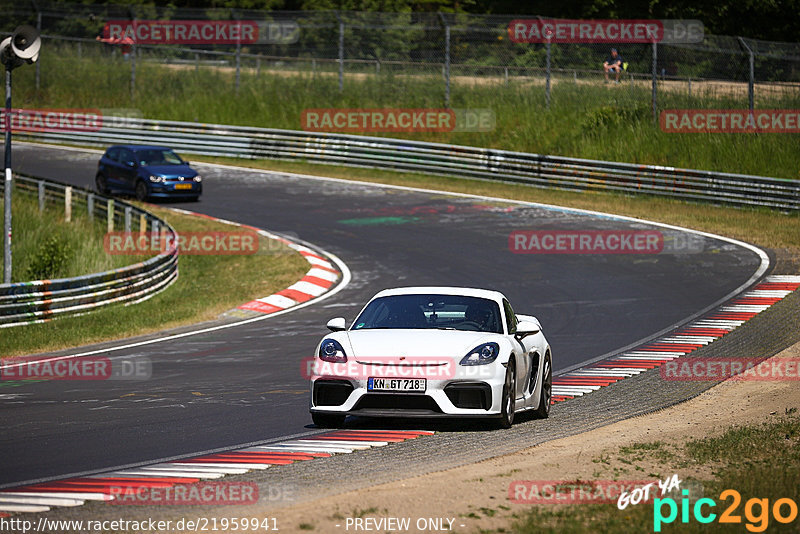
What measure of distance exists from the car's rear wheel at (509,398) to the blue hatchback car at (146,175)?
23.3 meters

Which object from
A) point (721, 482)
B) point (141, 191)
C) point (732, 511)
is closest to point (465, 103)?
point (141, 191)

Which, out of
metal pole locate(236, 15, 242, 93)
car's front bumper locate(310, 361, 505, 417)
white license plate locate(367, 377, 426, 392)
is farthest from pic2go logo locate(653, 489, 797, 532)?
metal pole locate(236, 15, 242, 93)

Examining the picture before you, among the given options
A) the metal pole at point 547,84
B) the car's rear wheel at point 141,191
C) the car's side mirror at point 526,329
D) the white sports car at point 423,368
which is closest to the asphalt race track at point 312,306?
the white sports car at point 423,368

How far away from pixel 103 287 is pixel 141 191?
13.2m

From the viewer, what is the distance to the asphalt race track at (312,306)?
10.6 m

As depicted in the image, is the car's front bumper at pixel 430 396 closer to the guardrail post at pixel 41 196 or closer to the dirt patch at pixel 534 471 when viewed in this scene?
the dirt patch at pixel 534 471

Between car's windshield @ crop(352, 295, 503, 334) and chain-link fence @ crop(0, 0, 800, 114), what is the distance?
23304mm

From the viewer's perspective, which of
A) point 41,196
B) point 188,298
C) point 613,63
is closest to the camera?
point 188,298

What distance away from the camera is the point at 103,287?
2052cm

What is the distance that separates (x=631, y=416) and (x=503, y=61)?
87.0ft

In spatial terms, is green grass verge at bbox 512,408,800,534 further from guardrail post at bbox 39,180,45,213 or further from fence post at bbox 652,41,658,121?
fence post at bbox 652,41,658,121

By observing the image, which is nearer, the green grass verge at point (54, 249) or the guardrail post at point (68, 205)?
the green grass verge at point (54, 249)

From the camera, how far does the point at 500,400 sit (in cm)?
1036

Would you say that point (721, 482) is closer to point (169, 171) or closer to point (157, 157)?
point (169, 171)
